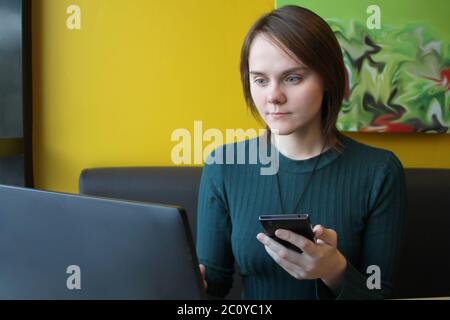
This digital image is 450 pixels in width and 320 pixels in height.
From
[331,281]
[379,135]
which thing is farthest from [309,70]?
[379,135]

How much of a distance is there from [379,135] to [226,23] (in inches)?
27.5

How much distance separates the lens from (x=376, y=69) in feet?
5.78

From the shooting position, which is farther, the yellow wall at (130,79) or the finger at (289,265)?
the yellow wall at (130,79)

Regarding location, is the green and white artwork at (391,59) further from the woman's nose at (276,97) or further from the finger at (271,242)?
the finger at (271,242)

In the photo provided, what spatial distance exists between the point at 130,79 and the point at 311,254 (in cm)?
116

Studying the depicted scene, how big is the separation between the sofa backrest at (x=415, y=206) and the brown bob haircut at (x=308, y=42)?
2.19 ft

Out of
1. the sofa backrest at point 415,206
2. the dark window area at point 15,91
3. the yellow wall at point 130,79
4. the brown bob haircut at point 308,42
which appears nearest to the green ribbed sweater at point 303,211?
the brown bob haircut at point 308,42

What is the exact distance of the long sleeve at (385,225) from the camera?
102cm

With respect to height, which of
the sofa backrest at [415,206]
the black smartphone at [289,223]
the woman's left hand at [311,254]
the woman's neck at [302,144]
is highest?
the woman's neck at [302,144]

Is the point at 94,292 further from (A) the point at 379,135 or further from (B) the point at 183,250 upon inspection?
(A) the point at 379,135

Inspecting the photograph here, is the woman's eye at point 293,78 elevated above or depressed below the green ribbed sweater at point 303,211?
above

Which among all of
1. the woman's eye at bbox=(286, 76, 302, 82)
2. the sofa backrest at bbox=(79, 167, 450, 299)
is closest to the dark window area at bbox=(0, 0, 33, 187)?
the sofa backrest at bbox=(79, 167, 450, 299)

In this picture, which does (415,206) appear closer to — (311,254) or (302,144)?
(302,144)

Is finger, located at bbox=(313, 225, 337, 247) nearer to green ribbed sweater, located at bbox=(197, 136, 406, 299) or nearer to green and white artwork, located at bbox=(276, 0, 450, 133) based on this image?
green ribbed sweater, located at bbox=(197, 136, 406, 299)
